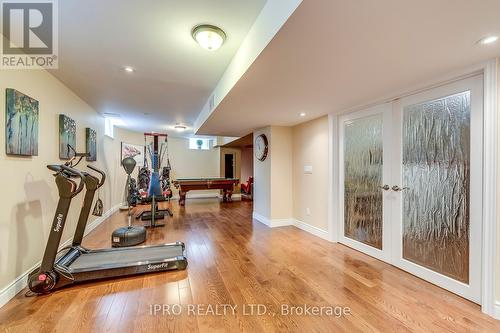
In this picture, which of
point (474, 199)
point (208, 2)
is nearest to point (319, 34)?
point (208, 2)

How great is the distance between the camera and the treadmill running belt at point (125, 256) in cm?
242

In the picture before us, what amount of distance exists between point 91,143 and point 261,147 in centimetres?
329

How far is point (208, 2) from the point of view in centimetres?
156

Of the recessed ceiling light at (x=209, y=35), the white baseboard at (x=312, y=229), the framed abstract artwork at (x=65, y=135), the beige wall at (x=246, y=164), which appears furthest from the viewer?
the beige wall at (x=246, y=164)

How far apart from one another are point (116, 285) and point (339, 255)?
8.91 ft

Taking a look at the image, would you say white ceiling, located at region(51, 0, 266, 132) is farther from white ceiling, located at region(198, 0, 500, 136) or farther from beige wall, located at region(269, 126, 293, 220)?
beige wall, located at region(269, 126, 293, 220)

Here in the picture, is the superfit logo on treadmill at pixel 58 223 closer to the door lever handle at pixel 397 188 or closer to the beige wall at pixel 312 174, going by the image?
the beige wall at pixel 312 174

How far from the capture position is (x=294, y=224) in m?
4.57

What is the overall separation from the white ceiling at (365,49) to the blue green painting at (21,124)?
2.04 m

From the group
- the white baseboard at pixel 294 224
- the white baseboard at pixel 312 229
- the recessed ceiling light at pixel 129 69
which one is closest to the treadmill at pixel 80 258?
the recessed ceiling light at pixel 129 69

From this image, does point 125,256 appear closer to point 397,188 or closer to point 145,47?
point 145,47

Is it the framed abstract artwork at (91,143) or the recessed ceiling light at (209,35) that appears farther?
the framed abstract artwork at (91,143)

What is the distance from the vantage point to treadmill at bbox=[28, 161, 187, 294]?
6.74 ft

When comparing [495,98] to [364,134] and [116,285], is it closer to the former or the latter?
[364,134]
